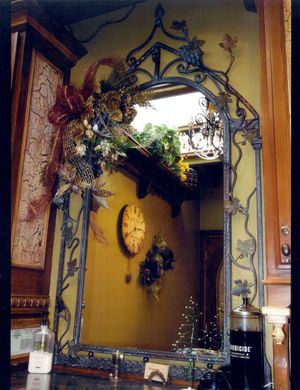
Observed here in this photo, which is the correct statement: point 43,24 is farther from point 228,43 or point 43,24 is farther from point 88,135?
point 228,43

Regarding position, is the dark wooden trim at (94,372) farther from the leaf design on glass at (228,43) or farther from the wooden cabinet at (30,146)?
the leaf design on glass at (228,43)

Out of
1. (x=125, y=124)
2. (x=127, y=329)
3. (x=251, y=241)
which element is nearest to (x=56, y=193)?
(x=125, y=124)

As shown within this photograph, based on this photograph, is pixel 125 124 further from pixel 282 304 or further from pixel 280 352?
pixel 280 352

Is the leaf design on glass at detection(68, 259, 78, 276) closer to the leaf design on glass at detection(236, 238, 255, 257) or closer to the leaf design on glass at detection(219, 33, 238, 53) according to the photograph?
the leaf design on glass at detection(236, 238, 255, 257)

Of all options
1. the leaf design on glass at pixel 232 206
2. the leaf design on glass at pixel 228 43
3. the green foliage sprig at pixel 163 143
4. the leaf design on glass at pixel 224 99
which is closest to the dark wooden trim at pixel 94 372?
the leaf design on glass at pixel 232 206

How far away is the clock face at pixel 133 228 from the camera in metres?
1.57

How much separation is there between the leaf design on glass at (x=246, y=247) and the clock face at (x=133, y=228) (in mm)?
384

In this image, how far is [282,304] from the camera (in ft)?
4.04

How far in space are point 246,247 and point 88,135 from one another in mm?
809

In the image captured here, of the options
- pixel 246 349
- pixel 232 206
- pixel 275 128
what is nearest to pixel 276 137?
pixel 275 128

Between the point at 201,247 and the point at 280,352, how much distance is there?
0.50 meters

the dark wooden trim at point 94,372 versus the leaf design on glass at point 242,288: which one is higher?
the leaf design on glass at point 242,288

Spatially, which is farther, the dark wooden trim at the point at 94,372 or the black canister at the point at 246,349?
the dark wooden trim at the point at 94,372

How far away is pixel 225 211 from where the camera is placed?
1479 millimetres
